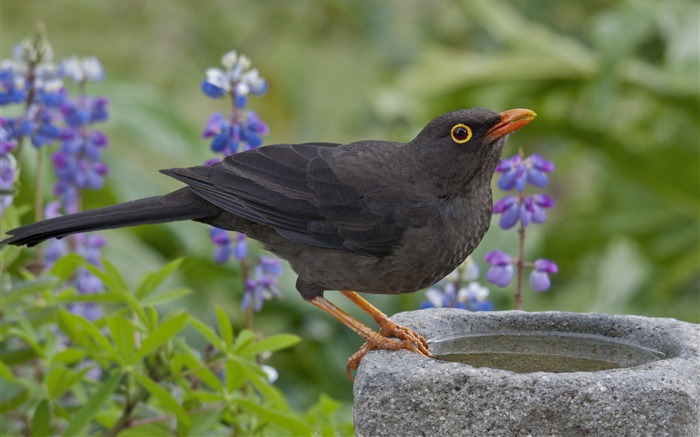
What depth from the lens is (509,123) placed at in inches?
106

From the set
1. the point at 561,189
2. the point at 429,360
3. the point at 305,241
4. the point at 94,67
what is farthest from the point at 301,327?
the point at 561,189

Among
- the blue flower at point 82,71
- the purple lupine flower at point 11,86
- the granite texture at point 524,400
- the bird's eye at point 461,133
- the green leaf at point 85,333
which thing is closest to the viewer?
the granite texture at point 524,400

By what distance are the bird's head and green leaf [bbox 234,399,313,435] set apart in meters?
0.75

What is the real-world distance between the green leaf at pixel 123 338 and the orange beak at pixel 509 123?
115 centimetres

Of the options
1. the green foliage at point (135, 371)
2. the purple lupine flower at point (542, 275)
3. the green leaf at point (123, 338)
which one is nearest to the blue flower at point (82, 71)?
the green foliage at point (135, 371)

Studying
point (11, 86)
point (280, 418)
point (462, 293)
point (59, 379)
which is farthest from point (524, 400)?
point (11, 86)

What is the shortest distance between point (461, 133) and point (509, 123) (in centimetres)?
14

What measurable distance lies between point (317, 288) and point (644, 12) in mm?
4067

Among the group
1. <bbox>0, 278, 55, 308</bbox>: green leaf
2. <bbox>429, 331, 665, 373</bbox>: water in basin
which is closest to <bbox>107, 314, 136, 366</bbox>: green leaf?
<bbox>0, 278, 55, 308</bbox>: green leaf

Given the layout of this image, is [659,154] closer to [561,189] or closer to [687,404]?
[561,189]

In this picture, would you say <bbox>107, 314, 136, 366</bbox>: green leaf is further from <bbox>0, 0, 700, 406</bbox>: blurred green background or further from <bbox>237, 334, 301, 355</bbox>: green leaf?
<bbox>0, 0, 700, 406</bbox>: blurred green background

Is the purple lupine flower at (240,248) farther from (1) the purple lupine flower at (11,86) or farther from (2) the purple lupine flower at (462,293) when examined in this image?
(1) the purple lupine flower at (11,86)

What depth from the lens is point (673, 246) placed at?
6.36 meters

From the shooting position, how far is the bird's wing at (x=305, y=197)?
283 centimetres
